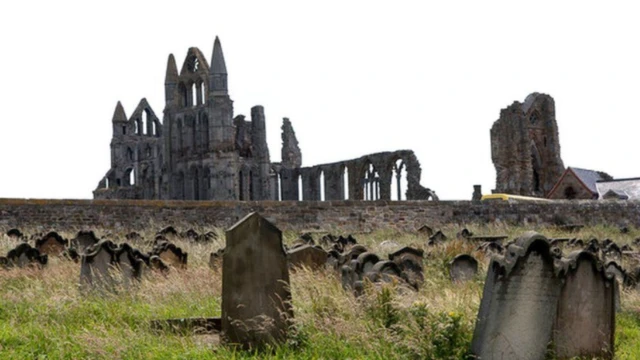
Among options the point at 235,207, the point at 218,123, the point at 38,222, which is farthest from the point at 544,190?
the point at 38,222

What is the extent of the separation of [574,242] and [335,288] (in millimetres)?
8267

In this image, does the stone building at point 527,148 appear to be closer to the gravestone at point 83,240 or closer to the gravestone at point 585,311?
the gravestone at point 83,240

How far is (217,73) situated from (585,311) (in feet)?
178

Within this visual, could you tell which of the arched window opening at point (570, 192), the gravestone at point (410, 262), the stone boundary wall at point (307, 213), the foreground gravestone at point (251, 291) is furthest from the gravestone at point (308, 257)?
the arched window opening at point (570, 192)

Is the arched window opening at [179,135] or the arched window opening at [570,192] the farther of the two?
the arched window opening at [179,135]

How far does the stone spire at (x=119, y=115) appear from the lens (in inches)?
3122

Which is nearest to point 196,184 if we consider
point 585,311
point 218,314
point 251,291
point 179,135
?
point 179,135

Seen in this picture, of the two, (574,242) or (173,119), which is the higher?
(173,119)

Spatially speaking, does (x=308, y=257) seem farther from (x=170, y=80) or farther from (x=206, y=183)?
(x=170, y=80)

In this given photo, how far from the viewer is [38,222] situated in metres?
20.0

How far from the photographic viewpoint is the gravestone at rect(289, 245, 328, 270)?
968 cm

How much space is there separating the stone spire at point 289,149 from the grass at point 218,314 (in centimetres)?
5557

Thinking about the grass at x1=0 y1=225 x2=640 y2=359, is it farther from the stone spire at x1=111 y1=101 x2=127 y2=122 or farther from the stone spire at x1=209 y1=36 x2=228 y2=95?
the stone spire at x1=111 y1=101 x2=127 y2=122

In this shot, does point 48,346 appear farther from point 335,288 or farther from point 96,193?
point 96,193
